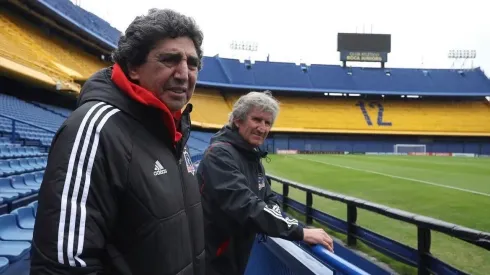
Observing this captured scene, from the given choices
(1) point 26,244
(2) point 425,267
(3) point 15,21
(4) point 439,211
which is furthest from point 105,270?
(3) point 15,21

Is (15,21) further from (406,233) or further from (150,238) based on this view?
(150,238)

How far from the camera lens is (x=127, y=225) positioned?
45.0 inches

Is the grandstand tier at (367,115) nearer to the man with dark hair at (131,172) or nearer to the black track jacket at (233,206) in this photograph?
the black track jacket at (233,206)

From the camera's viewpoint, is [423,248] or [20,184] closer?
[423,248]

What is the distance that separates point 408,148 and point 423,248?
3895cm

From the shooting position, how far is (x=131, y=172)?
3.77 ft

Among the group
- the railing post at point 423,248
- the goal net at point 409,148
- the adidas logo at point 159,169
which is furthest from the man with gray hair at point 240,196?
the goal net at point 409,148

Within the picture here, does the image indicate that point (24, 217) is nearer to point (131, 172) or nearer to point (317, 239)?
point (317, 239)

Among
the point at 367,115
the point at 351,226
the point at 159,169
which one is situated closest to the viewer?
the point at 159,169

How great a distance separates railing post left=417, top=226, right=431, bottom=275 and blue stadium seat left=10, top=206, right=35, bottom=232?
2.94 meters

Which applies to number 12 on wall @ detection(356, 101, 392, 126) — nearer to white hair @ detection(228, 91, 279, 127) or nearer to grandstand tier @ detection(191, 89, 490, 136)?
grandstand tier @ detection(191, 89, 490, 136)

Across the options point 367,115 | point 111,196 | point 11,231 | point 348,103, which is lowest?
point 11,231

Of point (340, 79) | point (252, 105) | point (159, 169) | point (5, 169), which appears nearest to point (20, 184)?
point (5, 169)

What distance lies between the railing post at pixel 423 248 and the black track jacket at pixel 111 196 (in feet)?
8.92
